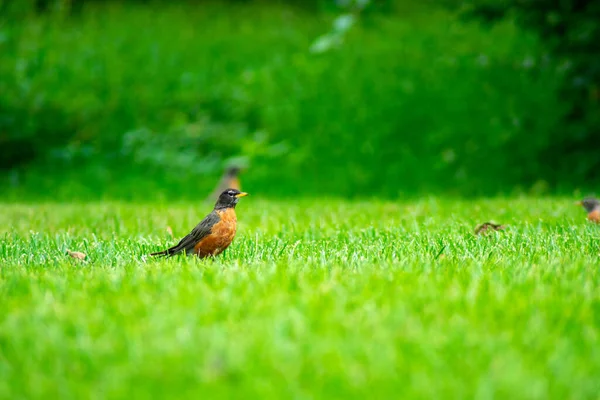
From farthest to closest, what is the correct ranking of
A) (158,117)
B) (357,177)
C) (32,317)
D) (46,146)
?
(158,117), (46,146), (357,177), (32,317)

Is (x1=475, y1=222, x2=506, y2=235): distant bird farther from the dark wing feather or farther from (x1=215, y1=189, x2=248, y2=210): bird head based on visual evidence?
the dark wing feather

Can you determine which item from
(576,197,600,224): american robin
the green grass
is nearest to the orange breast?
the green grass

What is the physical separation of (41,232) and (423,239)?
3572 millimetres

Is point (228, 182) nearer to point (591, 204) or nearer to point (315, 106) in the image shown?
point (315, 106)

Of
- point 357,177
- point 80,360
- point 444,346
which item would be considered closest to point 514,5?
point 357,177

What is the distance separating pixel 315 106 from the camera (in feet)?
49.0

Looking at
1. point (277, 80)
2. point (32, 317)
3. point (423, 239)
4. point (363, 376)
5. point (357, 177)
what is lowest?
point (363, 376)

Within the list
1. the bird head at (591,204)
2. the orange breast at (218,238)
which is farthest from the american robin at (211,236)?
the bird head at (591,204)

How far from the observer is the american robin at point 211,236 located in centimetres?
515

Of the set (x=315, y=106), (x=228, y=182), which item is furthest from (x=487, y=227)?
(x=315, y=106)

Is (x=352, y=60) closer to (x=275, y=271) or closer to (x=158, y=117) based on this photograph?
(x=158, y=117)

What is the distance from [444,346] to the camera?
3.09m

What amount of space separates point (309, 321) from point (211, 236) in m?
1.91

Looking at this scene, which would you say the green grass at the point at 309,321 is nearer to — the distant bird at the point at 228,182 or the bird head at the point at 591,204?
the bird head at the point at 591,204
